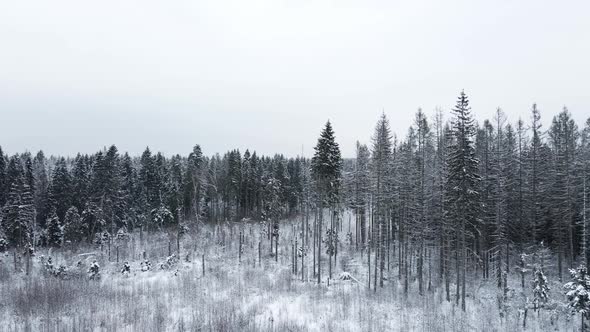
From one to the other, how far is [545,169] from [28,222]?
66.7 m

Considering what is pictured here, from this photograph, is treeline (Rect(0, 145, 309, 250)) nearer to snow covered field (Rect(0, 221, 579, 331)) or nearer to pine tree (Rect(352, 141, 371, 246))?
snow covered field (Rect(0, 221, 579, 331))

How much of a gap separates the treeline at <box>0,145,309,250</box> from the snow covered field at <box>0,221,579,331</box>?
10.9 m

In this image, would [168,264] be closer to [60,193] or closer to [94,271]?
[94,271]

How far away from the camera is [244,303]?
31375mm

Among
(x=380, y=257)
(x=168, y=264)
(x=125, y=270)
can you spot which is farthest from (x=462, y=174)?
(x=125, y=270)

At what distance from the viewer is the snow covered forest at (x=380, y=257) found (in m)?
28.7

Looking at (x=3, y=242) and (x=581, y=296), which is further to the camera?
(x=3, y=242)

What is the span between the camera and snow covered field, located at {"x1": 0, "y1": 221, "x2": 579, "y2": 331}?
27.0 meters

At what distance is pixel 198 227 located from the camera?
217 ft

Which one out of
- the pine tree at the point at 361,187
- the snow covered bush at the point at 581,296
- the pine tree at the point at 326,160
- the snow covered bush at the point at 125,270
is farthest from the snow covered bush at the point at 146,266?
the snow covered bush at the point at 581,296

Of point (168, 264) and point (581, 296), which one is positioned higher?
point (581, 296)

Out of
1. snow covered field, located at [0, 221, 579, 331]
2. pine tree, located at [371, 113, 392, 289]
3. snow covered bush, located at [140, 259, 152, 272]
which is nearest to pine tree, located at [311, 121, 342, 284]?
pine tree, located at [371, 113, 392, 289]

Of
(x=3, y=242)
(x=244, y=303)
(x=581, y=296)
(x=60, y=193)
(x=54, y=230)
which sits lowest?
(x=244, y=303)

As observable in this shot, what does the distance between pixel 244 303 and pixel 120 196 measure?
1633 inches
